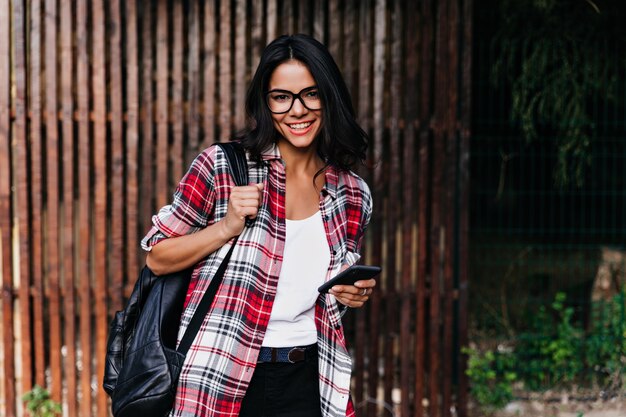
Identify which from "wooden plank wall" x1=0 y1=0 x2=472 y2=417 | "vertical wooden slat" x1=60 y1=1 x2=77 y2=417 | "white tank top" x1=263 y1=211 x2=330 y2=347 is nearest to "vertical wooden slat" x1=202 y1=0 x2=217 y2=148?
"wooden plank wall" x1=0 y1=0 x2=472 y2=417

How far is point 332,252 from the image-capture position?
2559mm

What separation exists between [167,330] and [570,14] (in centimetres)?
432

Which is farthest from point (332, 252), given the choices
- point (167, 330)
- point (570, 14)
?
point (570, 14)

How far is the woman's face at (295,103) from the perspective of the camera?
2.51 metres

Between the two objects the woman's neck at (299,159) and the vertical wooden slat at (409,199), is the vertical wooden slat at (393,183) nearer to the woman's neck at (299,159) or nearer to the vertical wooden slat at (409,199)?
the vertical wooden slat at (409,199)

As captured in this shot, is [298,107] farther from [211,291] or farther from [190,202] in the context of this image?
[211,291]

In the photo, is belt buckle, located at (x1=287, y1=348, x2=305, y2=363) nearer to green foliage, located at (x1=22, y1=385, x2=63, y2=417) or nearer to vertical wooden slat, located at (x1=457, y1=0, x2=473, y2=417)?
vertical wooden slat, located at (x1=457, y1=0, x2=473, y2=417)

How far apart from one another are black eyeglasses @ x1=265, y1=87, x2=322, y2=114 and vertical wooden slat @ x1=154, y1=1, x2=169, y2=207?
2.41 metres

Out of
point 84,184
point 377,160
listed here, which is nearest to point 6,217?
point 84,184

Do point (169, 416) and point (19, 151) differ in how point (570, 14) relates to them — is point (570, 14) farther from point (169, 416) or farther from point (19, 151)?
point (169, 416)

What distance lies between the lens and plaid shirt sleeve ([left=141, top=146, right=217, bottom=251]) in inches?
95.1

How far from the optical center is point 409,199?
4941 mm

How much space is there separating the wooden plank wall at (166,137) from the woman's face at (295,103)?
7.61ft

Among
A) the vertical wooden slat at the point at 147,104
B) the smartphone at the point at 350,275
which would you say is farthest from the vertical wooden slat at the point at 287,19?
the smartphone at the point at 350,275
